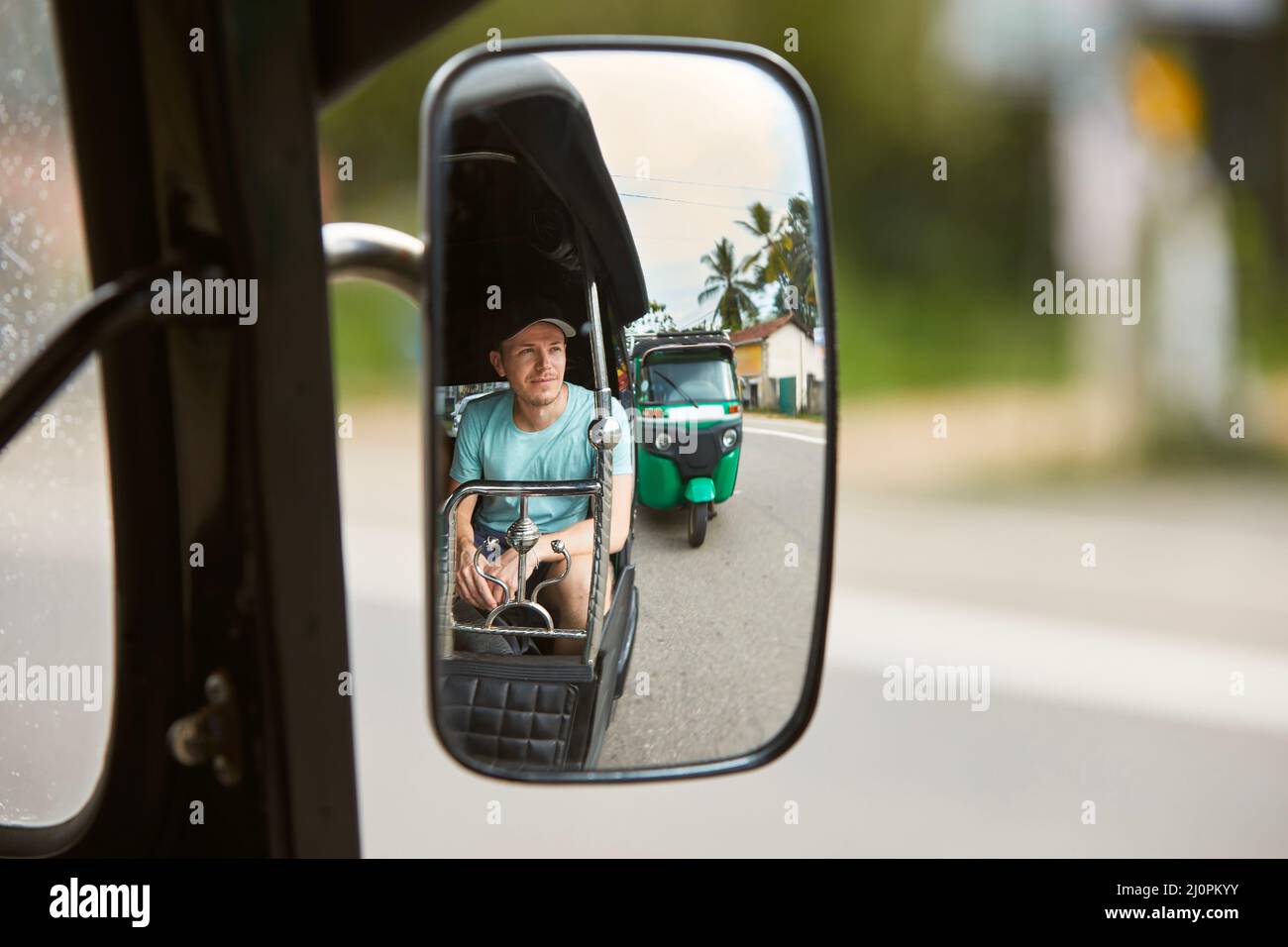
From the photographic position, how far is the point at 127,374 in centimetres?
97

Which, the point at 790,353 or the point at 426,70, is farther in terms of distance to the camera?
the point at 426,70

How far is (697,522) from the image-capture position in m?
1.07

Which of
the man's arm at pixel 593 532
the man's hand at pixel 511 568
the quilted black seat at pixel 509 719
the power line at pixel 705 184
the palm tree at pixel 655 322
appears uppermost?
the power line at pixel 705 184

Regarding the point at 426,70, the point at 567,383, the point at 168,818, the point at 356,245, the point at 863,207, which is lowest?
the point at 168,818

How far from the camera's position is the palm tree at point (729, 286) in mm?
1061

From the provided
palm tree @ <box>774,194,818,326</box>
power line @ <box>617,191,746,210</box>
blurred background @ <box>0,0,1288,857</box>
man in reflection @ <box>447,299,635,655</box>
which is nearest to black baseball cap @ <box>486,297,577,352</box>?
man in reflection @ <box>447,299,635,655</box>

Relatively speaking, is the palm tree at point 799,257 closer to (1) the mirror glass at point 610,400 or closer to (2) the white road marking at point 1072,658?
(1) the mirror glass at point 610,400

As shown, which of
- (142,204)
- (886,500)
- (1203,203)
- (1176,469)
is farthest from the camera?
(1203,203)

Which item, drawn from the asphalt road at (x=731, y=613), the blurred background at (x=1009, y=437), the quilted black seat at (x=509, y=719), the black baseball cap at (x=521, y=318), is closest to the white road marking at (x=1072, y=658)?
the blurred background at (x=1009, y=437)

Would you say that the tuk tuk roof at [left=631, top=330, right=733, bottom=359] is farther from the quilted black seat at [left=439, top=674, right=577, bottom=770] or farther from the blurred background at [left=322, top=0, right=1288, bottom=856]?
the blurred background at [left=322, top=0, right=1288, bottom=856]

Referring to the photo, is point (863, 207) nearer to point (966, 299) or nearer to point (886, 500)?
point (966, 299)

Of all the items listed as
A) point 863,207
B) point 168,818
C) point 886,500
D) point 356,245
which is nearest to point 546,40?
point 356,245

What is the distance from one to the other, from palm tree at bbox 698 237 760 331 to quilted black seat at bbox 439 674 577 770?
1.12 feet

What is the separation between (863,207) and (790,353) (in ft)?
31.9
